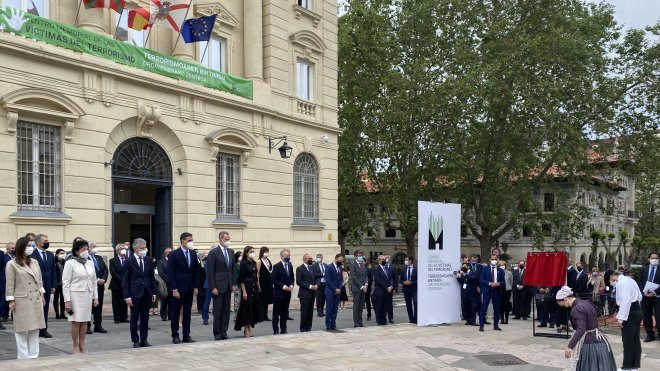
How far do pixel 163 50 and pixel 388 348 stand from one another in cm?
1283

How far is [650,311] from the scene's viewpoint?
51.7ft

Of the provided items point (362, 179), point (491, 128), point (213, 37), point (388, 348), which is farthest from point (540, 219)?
point (388, 348)

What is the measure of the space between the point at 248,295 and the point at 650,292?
926 cm

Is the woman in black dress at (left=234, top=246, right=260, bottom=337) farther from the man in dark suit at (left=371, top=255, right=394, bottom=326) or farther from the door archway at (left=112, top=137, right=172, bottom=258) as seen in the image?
the door archway at (left=112, top=137, right=172, bottom=258)

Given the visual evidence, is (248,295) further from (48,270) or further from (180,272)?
(48,270)

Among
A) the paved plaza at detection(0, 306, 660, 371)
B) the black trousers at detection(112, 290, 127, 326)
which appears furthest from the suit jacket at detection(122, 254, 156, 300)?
the black trousers at detection(112, 290, 127, 326)

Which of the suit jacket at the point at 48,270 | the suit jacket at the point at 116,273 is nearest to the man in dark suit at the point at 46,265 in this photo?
the suit jacket at the point at 48,270

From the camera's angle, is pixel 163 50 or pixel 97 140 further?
pixel 163 50

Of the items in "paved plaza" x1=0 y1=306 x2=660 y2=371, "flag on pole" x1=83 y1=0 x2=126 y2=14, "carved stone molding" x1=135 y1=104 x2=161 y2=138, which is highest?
"flag on pole" x1=83 y1=0 x2=126 y2=14

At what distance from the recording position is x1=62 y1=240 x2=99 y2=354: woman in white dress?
10508 millimetres

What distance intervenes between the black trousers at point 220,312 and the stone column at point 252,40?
472 inches

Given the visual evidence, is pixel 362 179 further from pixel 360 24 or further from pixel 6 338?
pixel 6 338

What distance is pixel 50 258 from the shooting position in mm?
13781

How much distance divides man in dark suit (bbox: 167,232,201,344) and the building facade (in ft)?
20.0
